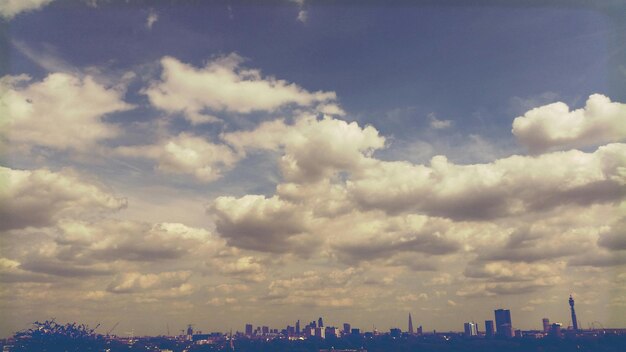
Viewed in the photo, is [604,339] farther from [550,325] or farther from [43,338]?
[43,338]

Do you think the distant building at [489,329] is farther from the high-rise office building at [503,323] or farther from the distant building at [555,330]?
the distant building at [555,330]

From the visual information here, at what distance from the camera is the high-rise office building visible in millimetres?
181400

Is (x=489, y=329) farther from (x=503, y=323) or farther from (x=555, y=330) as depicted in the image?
(x=555, y=330)

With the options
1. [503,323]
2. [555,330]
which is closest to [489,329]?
[503,323]

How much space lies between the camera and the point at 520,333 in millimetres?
182625

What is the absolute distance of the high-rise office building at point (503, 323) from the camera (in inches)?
7142

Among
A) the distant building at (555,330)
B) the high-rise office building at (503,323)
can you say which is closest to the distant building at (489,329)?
the high-rise office building at (503,323)

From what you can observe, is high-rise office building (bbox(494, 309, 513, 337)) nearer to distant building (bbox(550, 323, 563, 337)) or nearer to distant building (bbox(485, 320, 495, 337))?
distant building (bbox(485, 320, 495, 337))

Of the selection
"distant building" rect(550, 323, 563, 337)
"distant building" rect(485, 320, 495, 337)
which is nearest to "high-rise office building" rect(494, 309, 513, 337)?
"distant building" rect(485, 320, 495, 337)

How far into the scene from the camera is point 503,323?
7539 inches

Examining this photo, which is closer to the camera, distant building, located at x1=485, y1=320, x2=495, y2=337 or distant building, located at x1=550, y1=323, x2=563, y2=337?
distant building, located at x1=550, y1=323, x2=563, y2=337

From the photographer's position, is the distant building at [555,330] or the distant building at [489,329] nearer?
the distant building at [555,330]

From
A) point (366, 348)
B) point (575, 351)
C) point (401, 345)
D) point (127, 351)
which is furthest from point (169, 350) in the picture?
point (575, 351)

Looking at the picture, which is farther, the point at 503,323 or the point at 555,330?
the point at 503,323
